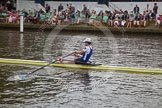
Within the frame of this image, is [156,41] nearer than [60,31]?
Yes

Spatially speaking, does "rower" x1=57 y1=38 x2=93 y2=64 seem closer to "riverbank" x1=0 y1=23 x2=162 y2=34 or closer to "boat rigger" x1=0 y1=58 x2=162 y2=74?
"boat rigger" x1=0 y1=58 x2=162 y2=74

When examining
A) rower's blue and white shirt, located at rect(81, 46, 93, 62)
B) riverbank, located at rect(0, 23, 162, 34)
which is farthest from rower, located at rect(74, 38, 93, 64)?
riverbank, located at rect(0, 23, 162, 34)

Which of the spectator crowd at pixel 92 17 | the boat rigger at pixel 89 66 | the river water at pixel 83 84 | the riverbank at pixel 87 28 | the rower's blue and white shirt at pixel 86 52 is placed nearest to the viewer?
the river water at pixel 83 84

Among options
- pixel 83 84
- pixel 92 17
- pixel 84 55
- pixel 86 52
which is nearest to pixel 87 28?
pixel 92 17

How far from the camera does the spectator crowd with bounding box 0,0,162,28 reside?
37656mm

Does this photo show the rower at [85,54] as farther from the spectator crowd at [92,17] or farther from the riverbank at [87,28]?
the spectator crowd at [92,17]

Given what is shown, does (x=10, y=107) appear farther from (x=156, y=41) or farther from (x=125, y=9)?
(x=125, y=9)

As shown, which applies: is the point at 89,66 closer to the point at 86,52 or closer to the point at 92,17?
the point at 86,52

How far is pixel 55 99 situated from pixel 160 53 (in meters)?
13.3

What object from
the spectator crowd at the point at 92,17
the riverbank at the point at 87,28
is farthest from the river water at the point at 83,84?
the spectator crowd at the point at 92,17

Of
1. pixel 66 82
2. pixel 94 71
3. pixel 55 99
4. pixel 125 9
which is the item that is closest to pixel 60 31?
pixel 125 9

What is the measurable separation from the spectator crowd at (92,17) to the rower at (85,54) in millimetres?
18817

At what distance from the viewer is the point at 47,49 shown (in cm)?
2656

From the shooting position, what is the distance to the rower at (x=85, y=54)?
18766 mm
